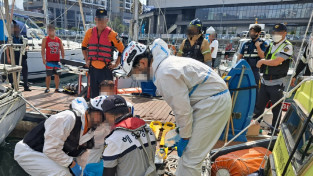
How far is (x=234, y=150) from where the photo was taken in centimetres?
270

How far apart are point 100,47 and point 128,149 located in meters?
3.26

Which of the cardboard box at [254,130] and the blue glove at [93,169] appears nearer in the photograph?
the blue glove at [93,169]

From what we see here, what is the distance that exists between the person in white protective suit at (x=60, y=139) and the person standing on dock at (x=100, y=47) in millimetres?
2149

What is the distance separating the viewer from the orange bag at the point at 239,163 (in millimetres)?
2211

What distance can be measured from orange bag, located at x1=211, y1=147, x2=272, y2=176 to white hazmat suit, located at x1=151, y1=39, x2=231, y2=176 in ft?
2.10

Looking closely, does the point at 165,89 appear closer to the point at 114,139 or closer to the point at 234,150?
the point at 114,139

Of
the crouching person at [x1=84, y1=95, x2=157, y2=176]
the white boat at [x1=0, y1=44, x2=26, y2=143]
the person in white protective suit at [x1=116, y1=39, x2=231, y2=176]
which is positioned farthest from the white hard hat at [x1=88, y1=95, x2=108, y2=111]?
the white boat at [x1=0, y1=44, x2=26, y2=143]

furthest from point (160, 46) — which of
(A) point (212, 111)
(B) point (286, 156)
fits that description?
(B) point (286, 156)

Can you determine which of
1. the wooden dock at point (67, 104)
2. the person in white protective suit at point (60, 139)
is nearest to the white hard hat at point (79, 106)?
the person in white protective suit at point (60, 139)

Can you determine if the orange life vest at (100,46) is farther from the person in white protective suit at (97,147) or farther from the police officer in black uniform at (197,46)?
the person in white protective suit at (97,147)

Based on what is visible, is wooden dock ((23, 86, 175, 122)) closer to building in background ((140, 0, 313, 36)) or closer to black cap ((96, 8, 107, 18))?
black cap ((96, 8, 107, 18))

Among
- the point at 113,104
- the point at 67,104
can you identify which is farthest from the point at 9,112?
the point at 113,104

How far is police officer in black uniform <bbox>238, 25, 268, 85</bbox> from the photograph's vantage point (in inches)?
167

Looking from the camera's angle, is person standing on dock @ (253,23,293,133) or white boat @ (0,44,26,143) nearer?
person standing on dock @ (253,23,293,133)
